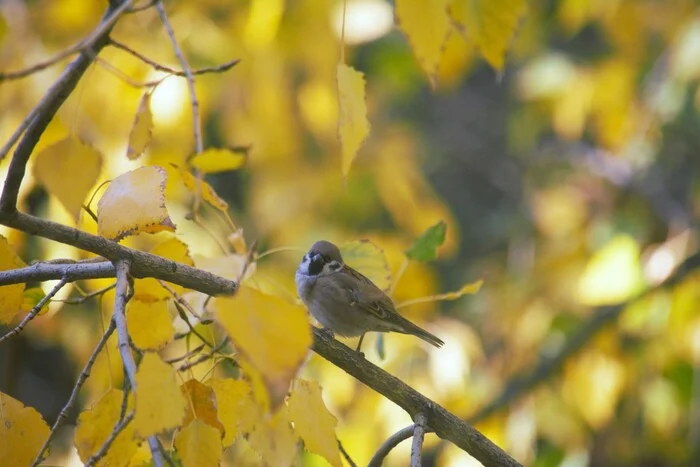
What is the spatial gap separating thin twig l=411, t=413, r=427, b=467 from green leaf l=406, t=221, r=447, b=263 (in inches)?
13.2

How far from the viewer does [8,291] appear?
1.04 m

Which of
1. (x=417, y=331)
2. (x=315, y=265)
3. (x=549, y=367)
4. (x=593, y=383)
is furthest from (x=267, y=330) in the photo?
(x=549, y=367)

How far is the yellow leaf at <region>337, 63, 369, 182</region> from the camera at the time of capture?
1036mm

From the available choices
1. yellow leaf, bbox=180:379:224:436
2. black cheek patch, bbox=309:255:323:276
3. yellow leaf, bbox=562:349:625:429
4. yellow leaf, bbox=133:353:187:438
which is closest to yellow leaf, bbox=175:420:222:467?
yellow leaf, bbox=180:379:224:436

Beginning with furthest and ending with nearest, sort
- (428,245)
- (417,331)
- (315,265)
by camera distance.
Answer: (315,265), (417,331), (428,245)

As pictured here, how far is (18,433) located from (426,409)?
0.56 meters

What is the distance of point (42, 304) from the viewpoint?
3.15 feet

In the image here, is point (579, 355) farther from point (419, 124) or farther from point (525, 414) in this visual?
point (419, 124)

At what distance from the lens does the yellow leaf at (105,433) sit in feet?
3.27

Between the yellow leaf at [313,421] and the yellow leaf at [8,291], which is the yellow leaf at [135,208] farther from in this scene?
the yellow leaf at [313,421]

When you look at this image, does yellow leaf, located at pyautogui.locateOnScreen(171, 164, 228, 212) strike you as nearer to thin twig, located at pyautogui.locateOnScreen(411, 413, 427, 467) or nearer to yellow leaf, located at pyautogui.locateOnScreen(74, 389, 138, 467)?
yellow leaf, located at pyautogui.locateOnScreen(74, 389, 138, 467)

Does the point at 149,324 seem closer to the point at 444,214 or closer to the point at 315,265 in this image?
the point at 315,265

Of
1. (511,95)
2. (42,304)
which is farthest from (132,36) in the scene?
(511,95)

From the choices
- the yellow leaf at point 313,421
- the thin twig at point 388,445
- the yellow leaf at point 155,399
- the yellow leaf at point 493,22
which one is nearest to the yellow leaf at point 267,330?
the yellow leaf at point 155,399
